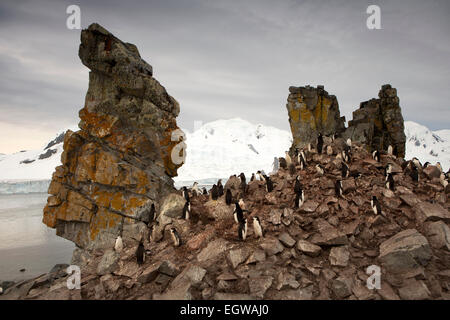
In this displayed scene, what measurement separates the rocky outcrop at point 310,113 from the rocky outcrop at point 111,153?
12.1 m

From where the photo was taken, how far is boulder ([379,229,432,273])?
6961mm

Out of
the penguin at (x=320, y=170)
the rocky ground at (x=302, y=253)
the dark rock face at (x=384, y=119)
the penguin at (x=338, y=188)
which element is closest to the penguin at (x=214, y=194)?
the rocky ground at (x=302, y=253)

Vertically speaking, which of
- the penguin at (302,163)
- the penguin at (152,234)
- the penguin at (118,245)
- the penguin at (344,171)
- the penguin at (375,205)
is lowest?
the penguin at (118,245)

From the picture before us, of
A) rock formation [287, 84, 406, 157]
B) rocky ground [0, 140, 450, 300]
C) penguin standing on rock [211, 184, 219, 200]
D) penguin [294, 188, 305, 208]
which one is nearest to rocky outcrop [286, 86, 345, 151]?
rock formation [287, 84, 406, 157]

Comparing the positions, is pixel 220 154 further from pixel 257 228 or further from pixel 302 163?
pixel 257 228

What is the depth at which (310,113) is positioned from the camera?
67.3 feet

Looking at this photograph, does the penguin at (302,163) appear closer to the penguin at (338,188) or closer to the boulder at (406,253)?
the penguin at (338,188)

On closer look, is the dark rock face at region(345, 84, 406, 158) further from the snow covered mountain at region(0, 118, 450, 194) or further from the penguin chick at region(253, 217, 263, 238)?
the snow covered mountain at region(0, 118, 450, 194)

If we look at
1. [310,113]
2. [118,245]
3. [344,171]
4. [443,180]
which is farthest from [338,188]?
[310,113]

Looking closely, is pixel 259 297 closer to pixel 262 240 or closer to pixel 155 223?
pixel 262 240

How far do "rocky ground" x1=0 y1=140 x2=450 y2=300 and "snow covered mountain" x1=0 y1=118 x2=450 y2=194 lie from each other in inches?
2405

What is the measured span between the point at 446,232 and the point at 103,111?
49.9ft

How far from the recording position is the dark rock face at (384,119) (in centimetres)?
2298

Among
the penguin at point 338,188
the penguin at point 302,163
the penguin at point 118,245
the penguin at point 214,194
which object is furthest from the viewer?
the penguin at point 302,163
